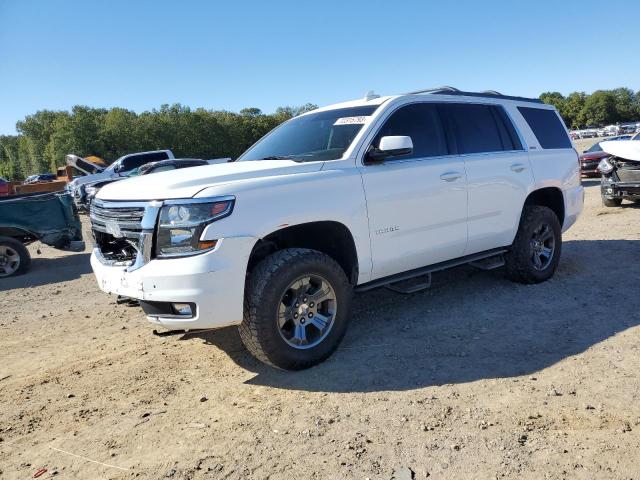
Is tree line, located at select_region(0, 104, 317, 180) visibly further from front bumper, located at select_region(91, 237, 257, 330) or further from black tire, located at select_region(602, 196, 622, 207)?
front bumper, located at select_region(91, 237, 257, 330)

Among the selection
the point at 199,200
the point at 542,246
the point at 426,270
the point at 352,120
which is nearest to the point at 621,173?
the point at 542,246

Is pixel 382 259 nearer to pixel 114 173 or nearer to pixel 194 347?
pixel 194 347

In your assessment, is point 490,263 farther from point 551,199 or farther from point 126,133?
point 126,133

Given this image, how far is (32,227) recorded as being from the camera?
932 centimetres

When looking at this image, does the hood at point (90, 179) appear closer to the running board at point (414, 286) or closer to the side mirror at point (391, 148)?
the running board at point (414, 286)

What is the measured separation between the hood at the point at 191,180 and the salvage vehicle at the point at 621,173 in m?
9.22

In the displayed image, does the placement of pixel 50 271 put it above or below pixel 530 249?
below

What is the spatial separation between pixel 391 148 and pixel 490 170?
1616 mm

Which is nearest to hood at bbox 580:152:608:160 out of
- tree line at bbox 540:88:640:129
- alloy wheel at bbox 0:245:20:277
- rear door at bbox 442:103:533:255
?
rear door at bbox 442:103:533:255

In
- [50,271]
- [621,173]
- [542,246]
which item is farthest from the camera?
[621,173]

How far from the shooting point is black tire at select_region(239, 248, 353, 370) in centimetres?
362

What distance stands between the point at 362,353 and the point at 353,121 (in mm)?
2004

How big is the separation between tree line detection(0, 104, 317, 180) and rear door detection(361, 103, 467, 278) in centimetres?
5627

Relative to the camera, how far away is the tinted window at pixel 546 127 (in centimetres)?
599
